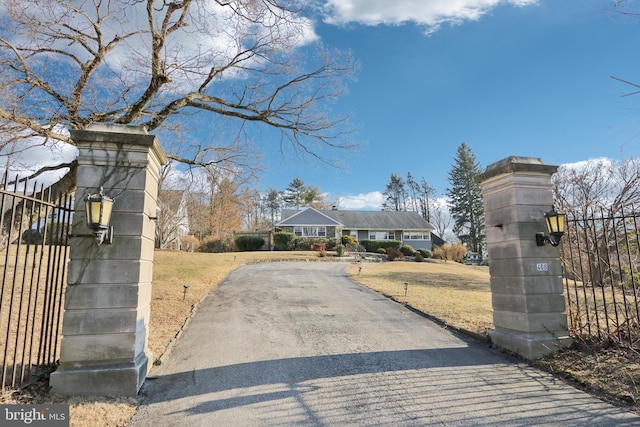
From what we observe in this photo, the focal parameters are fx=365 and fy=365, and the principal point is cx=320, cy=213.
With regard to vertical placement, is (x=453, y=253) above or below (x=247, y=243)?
below

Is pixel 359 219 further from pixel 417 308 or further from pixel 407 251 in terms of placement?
pixel 417 308

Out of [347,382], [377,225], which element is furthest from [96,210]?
[377,225]

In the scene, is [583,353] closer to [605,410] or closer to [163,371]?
[605,410]

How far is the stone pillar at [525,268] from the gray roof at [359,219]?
34.6 meters

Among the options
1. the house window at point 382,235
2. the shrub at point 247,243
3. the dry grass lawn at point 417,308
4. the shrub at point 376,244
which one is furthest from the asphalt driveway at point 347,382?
the house window at point 382,235

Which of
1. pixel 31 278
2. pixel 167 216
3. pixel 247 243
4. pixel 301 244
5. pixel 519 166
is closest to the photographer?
pixel 31 278

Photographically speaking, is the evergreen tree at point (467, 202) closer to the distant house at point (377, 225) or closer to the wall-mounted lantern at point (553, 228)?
the distant house at point (377, 225)

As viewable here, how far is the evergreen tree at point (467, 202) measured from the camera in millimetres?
50312

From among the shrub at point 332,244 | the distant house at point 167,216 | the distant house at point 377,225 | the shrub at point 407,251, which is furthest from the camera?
the distant house at point 377,225

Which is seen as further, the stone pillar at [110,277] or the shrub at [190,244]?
the shrub at [190,244]

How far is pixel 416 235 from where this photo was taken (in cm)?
4550

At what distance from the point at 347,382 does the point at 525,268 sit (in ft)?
10.5

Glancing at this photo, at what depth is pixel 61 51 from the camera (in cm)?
689

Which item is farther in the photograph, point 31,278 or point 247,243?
point 247,243
